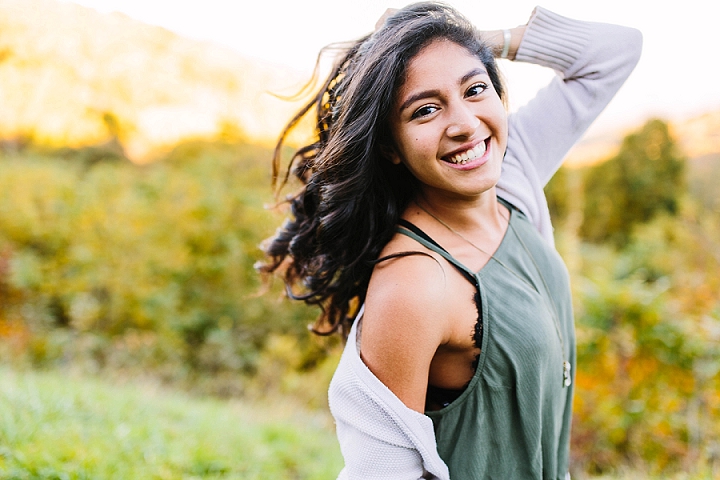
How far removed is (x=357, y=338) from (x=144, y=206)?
425 inches

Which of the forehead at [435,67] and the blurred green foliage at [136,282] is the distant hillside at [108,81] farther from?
the forehead at [435,67]

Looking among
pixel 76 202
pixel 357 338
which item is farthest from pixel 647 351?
pixel 76 202

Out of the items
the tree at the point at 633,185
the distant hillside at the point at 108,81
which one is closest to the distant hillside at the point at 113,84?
the distant hillside at the point at 108,81

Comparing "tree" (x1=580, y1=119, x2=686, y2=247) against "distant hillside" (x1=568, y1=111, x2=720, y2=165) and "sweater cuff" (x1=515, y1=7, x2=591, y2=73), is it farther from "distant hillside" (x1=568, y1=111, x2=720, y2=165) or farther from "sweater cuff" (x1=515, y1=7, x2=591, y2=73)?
"sweater cuff" (x1=515, y1=7, x2=591, y2=73)

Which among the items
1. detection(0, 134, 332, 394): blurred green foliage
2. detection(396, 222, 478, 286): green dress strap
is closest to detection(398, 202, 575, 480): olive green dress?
detection(396, 222, 478, 286): green dress strap

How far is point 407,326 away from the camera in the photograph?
3.59ft

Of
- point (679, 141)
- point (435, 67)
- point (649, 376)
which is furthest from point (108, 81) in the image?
point (435, 67)

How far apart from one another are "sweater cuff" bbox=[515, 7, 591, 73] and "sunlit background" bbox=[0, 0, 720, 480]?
61 millimetres

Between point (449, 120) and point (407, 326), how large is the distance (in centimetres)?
→ 48

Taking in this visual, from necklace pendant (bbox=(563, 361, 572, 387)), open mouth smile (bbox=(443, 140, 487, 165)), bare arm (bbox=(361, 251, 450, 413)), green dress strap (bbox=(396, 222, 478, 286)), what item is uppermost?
open mouth smile (bbox=(443, 140, 487, 165))

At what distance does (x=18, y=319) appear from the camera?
30.3 feet

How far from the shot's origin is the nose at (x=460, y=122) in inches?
47.1

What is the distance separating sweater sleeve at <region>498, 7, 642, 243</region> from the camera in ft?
5.06

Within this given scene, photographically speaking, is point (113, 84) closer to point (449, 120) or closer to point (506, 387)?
point (449, 120)
